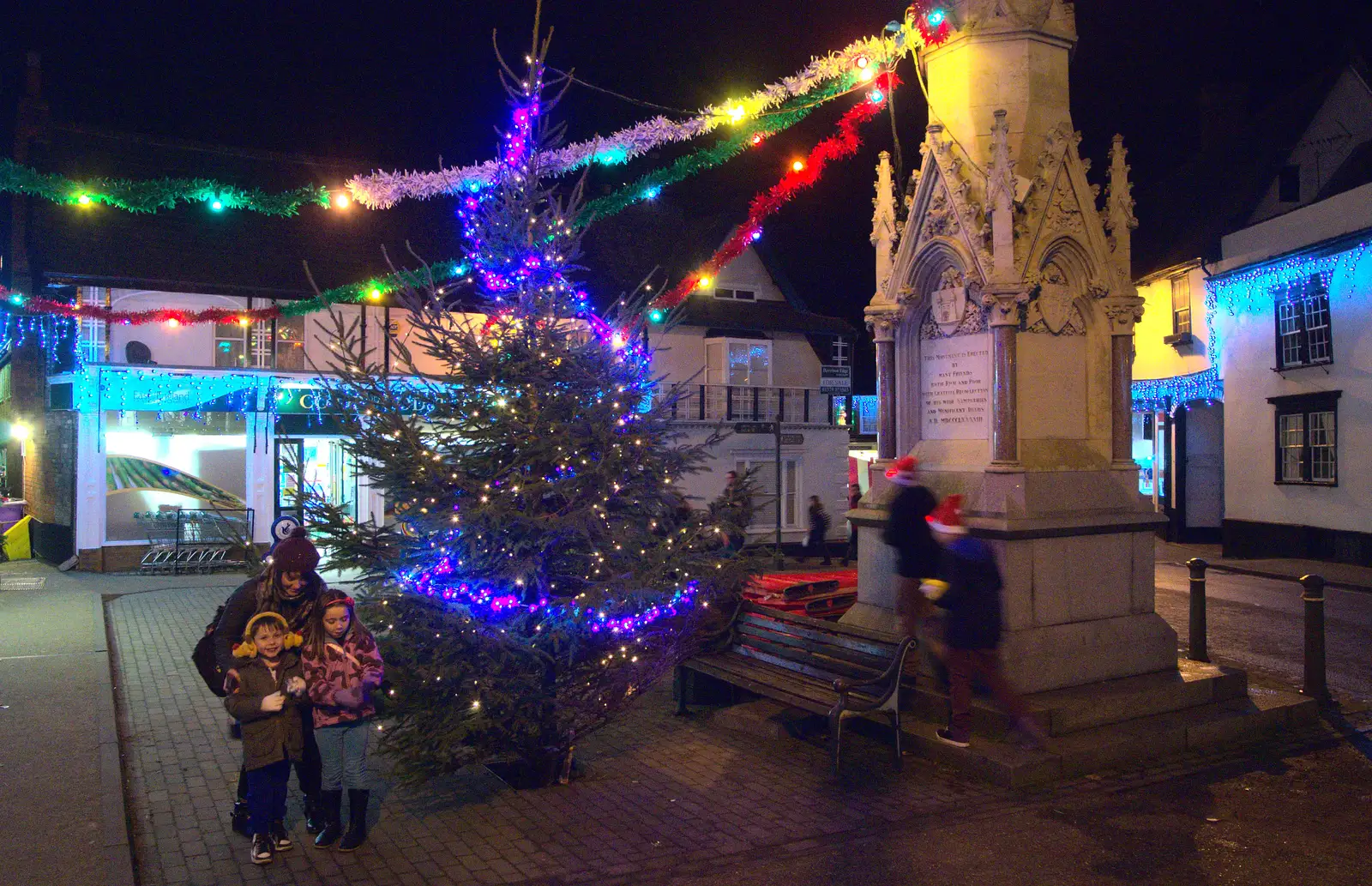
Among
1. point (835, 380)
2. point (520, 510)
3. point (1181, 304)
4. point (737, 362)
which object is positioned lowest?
point (520, 510)

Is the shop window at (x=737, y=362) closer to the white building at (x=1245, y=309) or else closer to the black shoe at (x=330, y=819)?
the white building at (x=1245, y=309)

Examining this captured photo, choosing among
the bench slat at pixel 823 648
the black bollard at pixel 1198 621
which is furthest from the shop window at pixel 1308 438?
the bench slat at pixel 823 648

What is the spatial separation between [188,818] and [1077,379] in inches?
291

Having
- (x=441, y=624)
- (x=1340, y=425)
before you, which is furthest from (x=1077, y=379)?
(x=1340, y=425)

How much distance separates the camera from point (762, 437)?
1228 inches

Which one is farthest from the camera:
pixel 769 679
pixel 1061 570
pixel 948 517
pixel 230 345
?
pixel 230 345

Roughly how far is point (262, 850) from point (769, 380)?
91.9 feet

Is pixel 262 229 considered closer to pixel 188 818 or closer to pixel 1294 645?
pixel 188 818

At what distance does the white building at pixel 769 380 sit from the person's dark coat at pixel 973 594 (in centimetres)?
2307

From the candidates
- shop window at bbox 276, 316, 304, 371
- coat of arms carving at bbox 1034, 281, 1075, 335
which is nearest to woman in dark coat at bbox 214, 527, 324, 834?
coat of arms carving at bbox 1034, 281, 1075, 335

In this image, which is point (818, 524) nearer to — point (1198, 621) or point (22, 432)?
point (1198, 621)

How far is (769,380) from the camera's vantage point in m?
32.4

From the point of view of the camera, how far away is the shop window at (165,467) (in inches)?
831

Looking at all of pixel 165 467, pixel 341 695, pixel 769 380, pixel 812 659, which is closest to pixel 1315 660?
pixel 812 659
